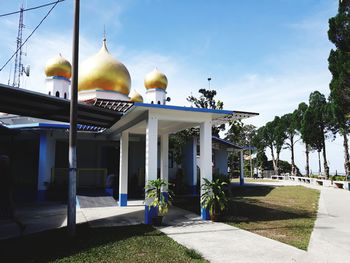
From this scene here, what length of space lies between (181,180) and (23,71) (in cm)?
1790

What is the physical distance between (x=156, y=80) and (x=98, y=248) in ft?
62.5

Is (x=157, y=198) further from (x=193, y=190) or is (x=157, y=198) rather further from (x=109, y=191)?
(x=193, y=190)

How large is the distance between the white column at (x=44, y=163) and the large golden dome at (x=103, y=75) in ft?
15.5

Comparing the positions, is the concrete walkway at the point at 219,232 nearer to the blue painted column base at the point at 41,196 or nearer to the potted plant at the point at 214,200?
the potted plant at the point at 214,200

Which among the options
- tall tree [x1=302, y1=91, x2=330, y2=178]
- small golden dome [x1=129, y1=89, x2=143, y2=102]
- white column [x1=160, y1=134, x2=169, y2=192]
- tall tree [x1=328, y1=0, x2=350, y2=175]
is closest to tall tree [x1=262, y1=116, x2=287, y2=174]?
tall tree [x1=302, y1=91, x2=330, y2=178]

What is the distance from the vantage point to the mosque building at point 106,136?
9758 millimetres

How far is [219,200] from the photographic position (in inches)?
368

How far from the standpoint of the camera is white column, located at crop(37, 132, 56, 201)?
47.9ft

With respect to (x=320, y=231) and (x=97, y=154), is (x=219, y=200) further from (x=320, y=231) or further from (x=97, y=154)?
(x=97, y=154)

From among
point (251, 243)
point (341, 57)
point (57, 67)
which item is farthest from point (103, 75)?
point (341, 57)

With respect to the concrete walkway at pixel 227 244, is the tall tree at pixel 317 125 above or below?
above

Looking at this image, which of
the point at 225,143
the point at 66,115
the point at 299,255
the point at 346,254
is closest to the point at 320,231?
the point at 346,254

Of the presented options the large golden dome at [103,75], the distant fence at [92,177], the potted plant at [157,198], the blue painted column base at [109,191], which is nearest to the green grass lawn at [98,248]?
the potted plant at [157,198]

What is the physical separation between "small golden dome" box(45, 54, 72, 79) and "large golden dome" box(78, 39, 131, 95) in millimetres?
3043
